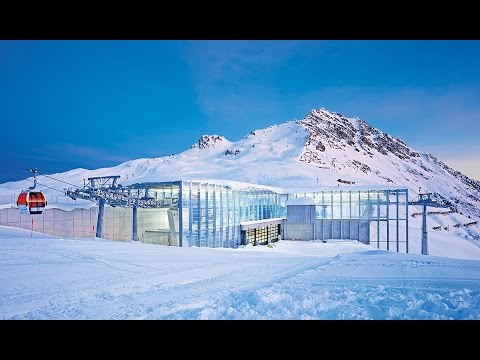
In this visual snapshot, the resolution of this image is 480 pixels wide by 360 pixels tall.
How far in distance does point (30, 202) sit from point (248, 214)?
19.1 metres

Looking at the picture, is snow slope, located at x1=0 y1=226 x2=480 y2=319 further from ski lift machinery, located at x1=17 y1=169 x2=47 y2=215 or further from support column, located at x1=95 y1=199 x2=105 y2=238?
support column, located at x1=95 y1=199 x2=105 y2=238

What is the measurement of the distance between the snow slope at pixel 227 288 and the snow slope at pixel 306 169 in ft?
217

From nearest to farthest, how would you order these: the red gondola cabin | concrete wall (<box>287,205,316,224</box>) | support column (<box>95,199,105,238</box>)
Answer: the red gondola cabin
support column (<box>95,199,105,238</box>)
concrete wall (<box>287,205,316,224</box>)

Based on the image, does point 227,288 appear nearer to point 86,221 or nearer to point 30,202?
point 30,202

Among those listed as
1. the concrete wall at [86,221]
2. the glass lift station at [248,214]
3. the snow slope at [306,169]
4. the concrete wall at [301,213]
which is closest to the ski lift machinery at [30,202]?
the concrete wall at [86,221]

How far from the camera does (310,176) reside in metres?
92.4

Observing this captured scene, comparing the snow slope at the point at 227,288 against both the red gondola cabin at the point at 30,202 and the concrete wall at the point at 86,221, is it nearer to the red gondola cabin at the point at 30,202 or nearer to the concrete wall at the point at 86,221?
the red gondola cabin at the point at 30,202

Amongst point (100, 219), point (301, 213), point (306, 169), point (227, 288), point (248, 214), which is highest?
point (306, 169)

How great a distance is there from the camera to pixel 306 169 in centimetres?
10088

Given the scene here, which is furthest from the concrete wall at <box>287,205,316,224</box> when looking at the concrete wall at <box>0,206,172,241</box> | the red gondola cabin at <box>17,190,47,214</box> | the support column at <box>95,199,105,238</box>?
the red gondola cabin at <box>17,190,47,214</box>

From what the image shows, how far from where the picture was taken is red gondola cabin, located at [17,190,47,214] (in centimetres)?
1568

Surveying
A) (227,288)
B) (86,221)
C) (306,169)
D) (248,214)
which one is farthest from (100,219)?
(306,169)

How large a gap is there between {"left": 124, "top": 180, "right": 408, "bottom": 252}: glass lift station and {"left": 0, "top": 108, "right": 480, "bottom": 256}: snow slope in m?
38.4
